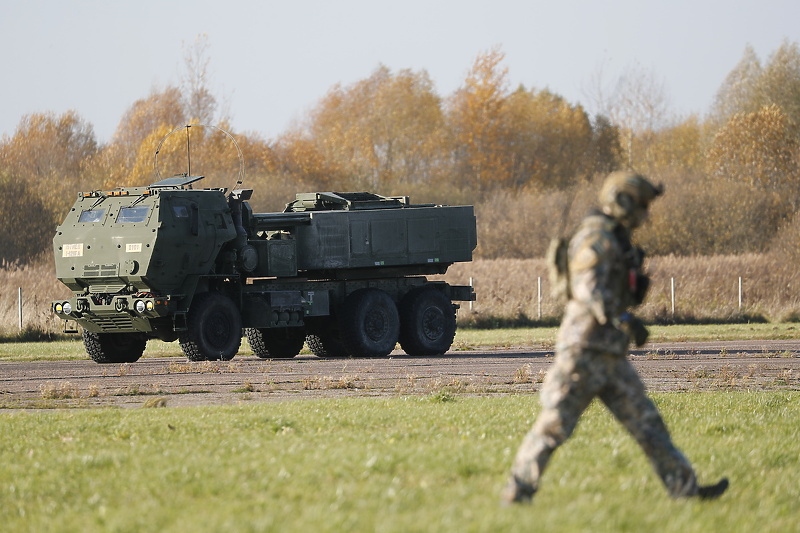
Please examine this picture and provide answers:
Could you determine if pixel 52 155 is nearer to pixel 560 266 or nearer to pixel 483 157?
pixel 483 157

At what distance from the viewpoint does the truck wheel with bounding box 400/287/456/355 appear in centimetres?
2753

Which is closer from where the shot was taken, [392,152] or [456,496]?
[456,496]

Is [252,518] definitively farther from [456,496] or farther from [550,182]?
[550,182]

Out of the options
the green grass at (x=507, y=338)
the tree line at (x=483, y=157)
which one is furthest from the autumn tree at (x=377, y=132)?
the green grass at (x=507, y=338)

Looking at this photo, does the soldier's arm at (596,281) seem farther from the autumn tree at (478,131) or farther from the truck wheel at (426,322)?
the autumn tree at (478,131)

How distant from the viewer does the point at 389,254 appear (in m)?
27.2

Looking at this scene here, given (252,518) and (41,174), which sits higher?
(41,174)

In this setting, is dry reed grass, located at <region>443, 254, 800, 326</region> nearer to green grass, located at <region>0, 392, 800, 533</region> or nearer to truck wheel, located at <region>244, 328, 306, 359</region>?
truck wheel, located at <region>244, 328, 306, 359</region>

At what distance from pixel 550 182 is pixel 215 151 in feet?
94.8

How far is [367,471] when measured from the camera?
369 inches

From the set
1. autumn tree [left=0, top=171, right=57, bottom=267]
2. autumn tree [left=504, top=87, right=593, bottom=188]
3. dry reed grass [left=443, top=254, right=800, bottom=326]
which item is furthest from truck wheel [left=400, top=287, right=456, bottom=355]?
autumn tree [left=504, top=87, right=593, bottom=188]

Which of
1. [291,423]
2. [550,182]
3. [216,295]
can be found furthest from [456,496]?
[550,182]

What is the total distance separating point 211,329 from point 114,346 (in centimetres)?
215

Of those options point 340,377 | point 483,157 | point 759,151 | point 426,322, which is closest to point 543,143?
point 483,157
